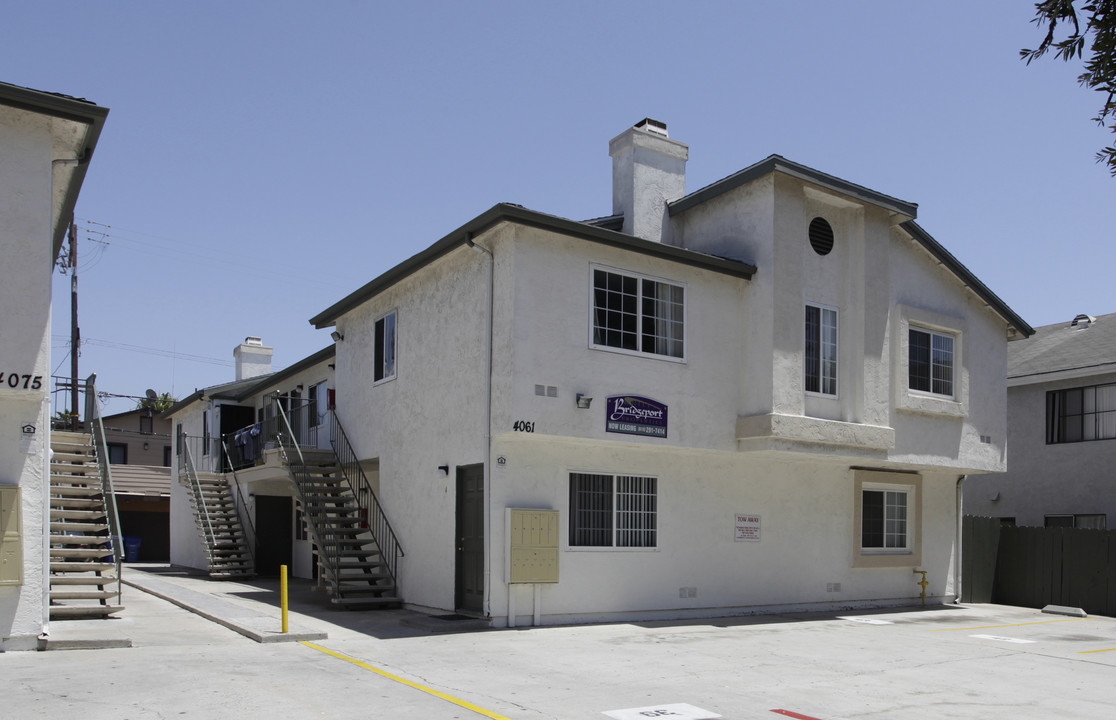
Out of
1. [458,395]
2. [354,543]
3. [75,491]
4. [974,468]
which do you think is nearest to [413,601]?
[354,543]

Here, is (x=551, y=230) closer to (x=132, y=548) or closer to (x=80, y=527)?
(x=80, y=527)

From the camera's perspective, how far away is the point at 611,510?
1570cm

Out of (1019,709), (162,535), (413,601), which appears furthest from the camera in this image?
(162,535)

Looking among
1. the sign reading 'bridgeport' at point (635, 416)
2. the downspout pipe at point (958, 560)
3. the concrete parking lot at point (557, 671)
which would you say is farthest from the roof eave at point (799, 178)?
the concrete parking lot at point (557, 671)

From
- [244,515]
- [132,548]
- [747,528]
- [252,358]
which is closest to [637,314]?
[747,528]

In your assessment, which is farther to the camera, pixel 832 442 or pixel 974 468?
pixel 974 468

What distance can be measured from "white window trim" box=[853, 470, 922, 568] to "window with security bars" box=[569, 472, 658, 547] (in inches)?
195

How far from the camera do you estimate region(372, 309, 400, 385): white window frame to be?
18.3m

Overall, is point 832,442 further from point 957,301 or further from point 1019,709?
point 1019,709

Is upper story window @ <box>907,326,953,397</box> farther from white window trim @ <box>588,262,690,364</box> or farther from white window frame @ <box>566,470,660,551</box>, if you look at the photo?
white window frame @ <box>566,470,660,551</box>

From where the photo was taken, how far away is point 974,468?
19688mm

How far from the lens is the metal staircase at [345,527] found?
16922 millimetres

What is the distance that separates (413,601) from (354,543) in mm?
1805

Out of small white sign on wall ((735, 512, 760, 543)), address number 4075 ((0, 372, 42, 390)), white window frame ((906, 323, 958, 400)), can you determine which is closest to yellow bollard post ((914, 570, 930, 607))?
white window frame ((906, 323, 958, 400))
